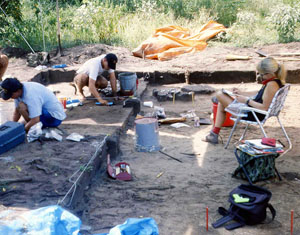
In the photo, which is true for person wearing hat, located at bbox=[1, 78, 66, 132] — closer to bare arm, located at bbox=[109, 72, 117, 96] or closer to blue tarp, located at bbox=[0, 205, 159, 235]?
bare arm, located at bbox=[109, 72, 117, 96]

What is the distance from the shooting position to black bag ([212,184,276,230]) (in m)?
3.62

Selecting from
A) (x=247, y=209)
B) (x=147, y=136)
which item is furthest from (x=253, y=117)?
(x=247, y=209)

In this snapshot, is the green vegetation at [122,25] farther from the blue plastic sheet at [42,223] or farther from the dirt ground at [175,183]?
the blue plastic sheet at [42,223]

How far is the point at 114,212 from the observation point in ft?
12.9

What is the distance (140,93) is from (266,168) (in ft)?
14.4

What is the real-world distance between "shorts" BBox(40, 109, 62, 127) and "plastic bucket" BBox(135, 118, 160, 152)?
118 cm

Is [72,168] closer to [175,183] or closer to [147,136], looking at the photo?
[175,183]

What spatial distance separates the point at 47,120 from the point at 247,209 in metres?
3.19

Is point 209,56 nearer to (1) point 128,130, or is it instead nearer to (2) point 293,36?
(2) point 293,36

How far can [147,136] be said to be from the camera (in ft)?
18.6

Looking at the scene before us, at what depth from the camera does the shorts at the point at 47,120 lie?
5516 mm

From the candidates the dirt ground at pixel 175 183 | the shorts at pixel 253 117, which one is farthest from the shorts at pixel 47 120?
the shorts at pixel 253 117

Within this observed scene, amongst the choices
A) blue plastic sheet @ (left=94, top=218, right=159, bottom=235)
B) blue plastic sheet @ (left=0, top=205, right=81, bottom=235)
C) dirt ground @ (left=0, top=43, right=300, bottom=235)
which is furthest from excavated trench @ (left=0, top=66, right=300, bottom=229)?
blue plastic sheet @ (left=94, top=218, right=159, bottom=235)

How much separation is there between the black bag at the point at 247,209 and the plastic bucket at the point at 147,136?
206 cm
